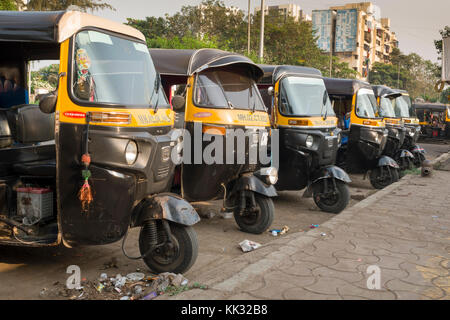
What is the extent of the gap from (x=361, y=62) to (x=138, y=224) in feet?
291

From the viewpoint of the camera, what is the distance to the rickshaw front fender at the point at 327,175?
777 cm

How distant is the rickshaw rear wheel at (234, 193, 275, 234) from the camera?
630 centimetres

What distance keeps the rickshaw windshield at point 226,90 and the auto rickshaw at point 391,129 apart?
24.5 feet

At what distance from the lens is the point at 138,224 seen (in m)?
4.33

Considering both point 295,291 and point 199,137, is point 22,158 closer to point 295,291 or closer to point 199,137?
point 199,137

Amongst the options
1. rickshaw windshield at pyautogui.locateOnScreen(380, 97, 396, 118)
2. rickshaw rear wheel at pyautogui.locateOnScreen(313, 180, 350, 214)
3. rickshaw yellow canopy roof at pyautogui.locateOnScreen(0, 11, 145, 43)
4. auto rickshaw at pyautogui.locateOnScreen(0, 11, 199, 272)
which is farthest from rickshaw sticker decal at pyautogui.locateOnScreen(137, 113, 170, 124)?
rickshaw windshield at pyautogui.locateOnScreen(380, 97, 396, 118)

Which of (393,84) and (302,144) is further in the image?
(393,84)

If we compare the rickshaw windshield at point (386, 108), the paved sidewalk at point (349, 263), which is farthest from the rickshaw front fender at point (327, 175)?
the rickshaw windshield at point (386, 108)

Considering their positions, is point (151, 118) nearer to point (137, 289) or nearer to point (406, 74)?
point (137, 289)

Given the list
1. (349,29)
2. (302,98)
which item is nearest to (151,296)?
(302,98)

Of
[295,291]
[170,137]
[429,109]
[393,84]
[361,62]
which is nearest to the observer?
[295,291]

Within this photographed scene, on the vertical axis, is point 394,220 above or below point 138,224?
below
